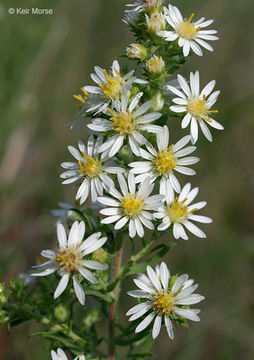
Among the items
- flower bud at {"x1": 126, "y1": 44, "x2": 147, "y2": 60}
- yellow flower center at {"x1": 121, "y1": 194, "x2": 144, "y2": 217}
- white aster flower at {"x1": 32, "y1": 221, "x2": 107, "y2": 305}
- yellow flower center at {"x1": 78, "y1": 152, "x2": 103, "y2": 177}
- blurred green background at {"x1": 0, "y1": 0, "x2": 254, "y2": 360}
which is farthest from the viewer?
blurred green background at {"x1": 0, "y1": 0, "x2": 254, "y2": 360}

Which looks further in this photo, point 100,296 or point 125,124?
point 100,296

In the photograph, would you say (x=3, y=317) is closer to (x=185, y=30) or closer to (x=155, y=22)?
(x=155, y=22)

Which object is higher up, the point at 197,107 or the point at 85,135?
the point at 85,135

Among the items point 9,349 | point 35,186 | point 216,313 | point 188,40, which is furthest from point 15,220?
point 188,40

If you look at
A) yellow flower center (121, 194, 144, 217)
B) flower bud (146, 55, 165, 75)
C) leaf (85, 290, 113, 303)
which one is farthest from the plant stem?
flower bud (146, 55, 165, 75)

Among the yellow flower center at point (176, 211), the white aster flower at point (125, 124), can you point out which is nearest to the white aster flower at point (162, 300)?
the yellow flower center at point (176, 211)

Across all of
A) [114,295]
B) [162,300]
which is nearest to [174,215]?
[162,300]

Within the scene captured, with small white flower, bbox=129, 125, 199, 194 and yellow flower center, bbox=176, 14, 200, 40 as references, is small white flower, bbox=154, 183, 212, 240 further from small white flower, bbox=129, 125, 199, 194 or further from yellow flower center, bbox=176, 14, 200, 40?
yellow flower center, bbox=176, 14, 200, 40

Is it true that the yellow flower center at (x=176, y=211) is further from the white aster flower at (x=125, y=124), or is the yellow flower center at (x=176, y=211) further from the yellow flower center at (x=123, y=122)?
the yellow flower center at (x=123, y=122)
